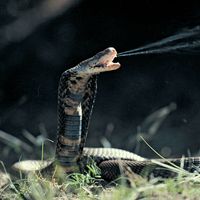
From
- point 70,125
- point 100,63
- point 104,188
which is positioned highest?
point 100,63

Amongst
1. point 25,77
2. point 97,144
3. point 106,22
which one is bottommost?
point 97,144

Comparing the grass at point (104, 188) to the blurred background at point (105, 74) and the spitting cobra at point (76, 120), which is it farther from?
the blurred background at point (105, 74)

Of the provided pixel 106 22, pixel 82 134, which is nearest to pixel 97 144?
pixel 106 22

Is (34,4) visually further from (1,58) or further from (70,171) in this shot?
(70,171)

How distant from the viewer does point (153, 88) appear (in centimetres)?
984

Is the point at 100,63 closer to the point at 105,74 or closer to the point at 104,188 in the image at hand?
the point at 104,188

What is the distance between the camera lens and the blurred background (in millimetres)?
9617

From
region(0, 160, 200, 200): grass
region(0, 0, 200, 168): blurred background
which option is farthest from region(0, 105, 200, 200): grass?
region(0, 0, 200, 168): blurred background

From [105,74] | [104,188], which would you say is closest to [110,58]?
[104,188]

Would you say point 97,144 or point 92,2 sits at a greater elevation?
point 92,2

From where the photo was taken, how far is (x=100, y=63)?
634 cm

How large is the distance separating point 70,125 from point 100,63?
2.18 ft

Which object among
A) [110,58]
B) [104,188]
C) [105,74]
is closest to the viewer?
[104,188]

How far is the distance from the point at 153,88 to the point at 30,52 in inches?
69.2
